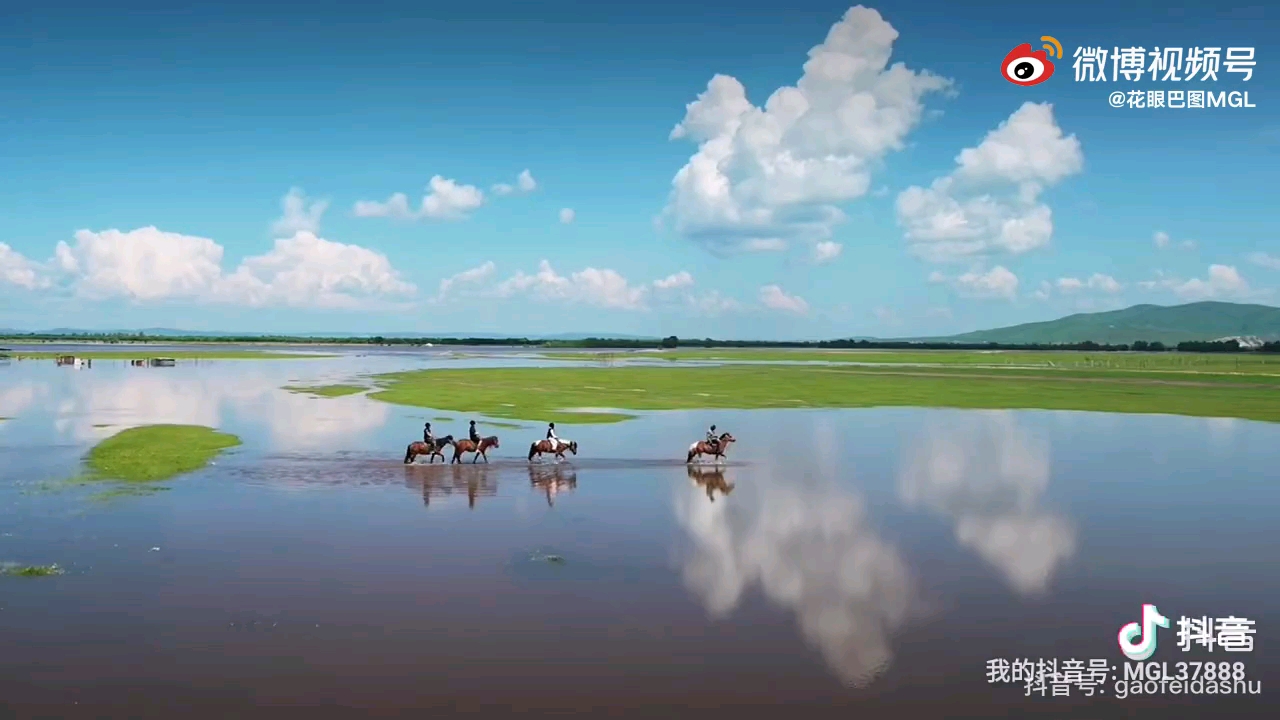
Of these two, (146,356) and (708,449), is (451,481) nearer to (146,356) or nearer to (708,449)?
(708,449)

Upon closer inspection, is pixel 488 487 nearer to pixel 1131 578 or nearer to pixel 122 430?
pixel 1131 578

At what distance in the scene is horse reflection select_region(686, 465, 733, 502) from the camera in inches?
943

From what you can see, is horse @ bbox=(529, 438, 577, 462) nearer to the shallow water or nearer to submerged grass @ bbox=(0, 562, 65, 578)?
the shallow water

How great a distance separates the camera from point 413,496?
75.8 ft

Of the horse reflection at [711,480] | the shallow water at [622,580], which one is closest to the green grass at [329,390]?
the shallow water at [622,580]

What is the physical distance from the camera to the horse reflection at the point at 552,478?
2406 centimetres

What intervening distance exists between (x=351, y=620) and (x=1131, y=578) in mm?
13834

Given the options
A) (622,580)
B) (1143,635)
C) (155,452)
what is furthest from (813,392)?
(1143,635)

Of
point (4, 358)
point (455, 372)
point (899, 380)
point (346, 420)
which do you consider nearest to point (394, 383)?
point (455, 372)

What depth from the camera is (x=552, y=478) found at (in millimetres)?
25953

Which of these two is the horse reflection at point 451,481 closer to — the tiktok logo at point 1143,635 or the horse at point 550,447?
the horse at point 550,447

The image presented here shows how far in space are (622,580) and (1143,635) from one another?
8370 mm

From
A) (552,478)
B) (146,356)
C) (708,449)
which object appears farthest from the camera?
(146,356)

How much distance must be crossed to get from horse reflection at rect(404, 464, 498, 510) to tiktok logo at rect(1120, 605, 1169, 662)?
14.6 metres
